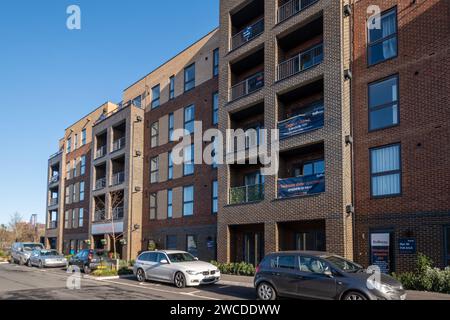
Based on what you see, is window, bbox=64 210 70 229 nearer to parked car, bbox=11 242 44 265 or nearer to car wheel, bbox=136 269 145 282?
parked car, bbox=11 242 44 265

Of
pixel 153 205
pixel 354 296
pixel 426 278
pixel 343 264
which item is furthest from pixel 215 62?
pixel 354 296

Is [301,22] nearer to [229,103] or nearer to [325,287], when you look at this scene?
[229,103]

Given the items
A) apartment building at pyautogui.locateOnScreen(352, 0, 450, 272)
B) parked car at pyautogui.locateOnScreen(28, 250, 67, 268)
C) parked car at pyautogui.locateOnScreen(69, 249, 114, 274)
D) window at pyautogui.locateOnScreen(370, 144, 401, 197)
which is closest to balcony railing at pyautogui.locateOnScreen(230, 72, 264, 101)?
apartment building at pyautogui.locateOnScreen(352, 0, 450, 272)

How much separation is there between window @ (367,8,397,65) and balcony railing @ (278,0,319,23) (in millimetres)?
3582

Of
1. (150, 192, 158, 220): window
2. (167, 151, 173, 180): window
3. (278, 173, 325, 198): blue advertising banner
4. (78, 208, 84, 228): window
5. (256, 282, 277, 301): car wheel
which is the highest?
(167, 151, 173, 180): window

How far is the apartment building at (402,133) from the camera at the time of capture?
629 inches

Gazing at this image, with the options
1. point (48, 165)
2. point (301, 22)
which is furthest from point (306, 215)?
point (48, 165)

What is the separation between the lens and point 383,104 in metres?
17.9

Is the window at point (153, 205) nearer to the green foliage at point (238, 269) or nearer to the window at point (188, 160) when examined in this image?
the window at point (188, 160)

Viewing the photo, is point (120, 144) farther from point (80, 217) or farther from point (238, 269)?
point (238, 269)

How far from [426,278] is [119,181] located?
998 inches

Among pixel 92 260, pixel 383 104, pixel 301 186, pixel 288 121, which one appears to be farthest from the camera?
pixel 92 260

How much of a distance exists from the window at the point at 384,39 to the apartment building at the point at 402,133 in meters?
0.04

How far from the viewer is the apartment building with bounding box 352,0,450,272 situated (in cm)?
1597
